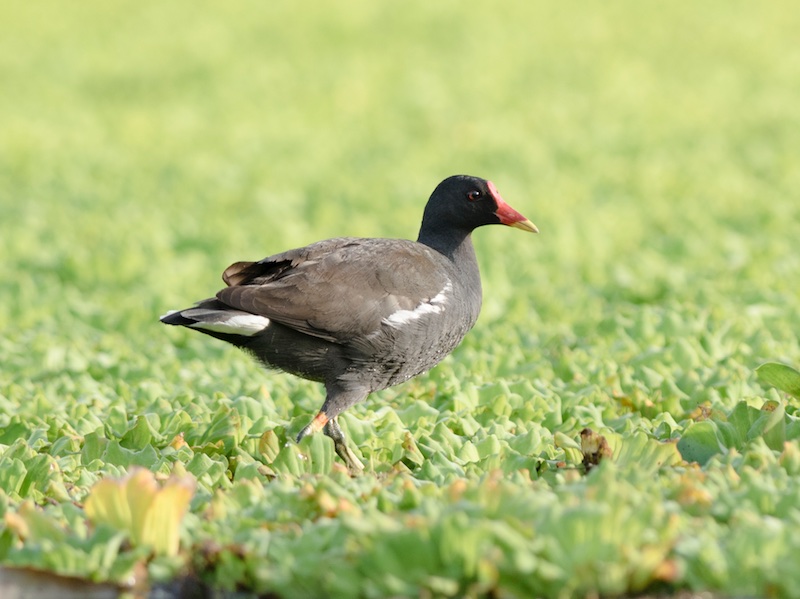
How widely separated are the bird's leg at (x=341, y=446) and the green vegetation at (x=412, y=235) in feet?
0.32

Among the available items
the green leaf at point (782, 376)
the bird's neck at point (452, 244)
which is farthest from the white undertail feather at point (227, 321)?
the green leaf at point (782, 376)

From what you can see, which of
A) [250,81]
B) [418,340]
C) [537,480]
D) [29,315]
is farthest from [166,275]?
[250,81]

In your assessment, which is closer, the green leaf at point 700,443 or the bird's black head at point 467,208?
the green leaf at point 700,443

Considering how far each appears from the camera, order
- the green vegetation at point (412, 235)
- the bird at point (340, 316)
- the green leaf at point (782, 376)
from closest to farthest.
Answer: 1. the green vegetation at point (412, 235)
2. the green leaf at point (782, 376)
3. the bird at point (340, 316)

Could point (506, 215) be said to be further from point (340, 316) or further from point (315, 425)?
point (315, 425)

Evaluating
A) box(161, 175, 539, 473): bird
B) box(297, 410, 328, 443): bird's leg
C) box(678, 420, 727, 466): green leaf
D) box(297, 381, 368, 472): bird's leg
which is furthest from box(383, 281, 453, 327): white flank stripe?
box(678, 420, 727, 466): green leaf

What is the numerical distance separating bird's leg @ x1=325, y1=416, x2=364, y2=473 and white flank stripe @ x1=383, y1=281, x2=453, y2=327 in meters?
0.45

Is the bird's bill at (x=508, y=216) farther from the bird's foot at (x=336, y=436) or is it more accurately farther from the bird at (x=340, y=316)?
the bird's foot at (x=336, y=436)

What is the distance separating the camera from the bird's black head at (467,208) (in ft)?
17.9

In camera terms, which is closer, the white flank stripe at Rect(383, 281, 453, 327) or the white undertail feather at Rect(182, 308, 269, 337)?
the white undertail feather at Rect(182, 308, 269, 337)

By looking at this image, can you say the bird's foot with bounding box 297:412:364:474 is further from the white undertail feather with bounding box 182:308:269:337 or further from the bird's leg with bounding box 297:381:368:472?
the white undertail feather with bounding box 182:308:269:337

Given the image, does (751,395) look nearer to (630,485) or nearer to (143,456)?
(630,485)

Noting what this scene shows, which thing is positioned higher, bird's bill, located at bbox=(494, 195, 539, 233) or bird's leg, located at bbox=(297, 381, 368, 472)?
bird's bill, located at bbox=(494, 195, 539, 233)

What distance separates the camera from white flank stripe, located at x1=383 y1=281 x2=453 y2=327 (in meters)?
4.66
